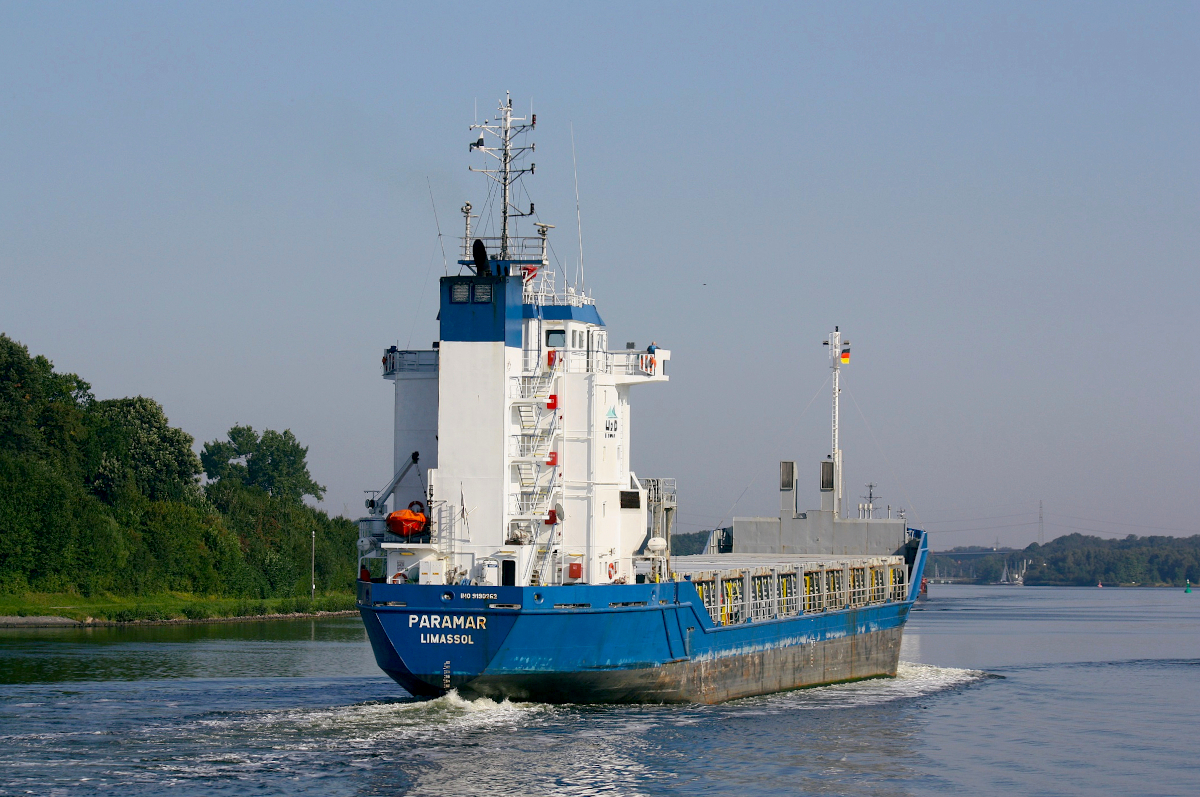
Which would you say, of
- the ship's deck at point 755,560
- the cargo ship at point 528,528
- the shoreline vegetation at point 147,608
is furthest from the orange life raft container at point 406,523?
the shoreline vegetation at point 147,608

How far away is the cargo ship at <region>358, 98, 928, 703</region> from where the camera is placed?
28188mm

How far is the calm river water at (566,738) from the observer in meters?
23.1

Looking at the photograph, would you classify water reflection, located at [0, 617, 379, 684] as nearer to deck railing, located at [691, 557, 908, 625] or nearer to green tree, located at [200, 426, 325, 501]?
deck railing, located at [691, 557, 908, 625]

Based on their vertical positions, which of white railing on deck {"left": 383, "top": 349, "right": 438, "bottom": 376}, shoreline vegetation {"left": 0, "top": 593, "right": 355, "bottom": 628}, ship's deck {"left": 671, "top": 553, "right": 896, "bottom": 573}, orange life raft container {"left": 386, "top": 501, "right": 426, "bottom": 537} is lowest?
shoreline vegetation {"left": 0, "top": 593, "right": 355, "bottom": 628}

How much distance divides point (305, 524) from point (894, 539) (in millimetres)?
52307

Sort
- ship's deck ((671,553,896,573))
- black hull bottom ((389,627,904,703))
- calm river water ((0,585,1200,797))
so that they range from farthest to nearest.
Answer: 1. ship's deck ((671,553,896,573))
2. black hull bottom ((389,627,904,703))
3. calm river water ((0,585,1200,797))

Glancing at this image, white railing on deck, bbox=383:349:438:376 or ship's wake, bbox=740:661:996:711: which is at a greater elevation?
white railing on deck, bbox=383:349:438:376

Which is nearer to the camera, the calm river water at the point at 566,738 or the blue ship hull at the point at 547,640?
the calm river water at the point at 566,738

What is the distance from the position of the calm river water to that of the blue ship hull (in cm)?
61

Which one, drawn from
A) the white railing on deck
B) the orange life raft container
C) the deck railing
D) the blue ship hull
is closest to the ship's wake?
the deck railing

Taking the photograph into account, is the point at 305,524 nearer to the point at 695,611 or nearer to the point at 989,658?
the point at 989,658

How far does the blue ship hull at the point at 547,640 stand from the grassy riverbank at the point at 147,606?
133 ft

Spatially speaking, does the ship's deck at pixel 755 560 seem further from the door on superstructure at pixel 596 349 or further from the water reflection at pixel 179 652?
the water reflection at pixel 179 652

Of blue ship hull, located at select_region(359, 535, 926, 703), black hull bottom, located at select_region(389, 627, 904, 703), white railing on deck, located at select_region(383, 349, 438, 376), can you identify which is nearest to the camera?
blue ship hull, located at select_region(359, 535, 926, 703)
